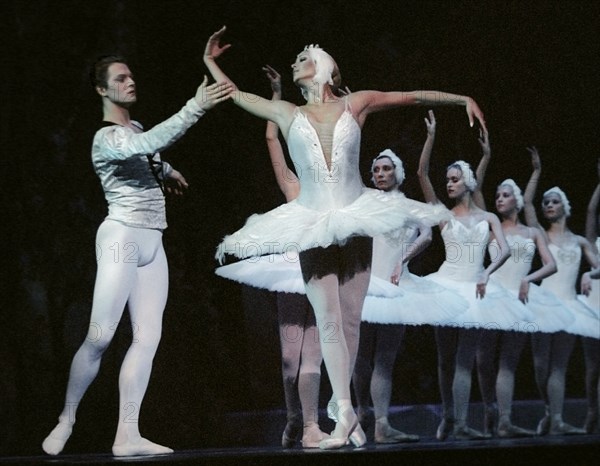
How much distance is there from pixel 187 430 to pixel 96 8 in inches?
89.7

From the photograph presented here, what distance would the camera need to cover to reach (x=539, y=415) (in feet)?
15.5

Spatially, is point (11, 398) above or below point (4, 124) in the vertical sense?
below

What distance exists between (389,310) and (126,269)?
3.90 ft

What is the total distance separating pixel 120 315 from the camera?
4051 mm

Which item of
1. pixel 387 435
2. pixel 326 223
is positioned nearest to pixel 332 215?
pixel 326 223

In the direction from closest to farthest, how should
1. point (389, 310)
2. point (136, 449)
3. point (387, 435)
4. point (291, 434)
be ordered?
point (136, 449) → point (291, 434) → point (387, 435) → point (389, 310)

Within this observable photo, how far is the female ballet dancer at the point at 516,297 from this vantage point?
4605 millimetres

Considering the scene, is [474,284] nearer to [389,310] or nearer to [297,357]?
[389,310]

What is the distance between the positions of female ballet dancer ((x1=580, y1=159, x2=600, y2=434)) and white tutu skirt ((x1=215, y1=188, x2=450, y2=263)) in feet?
4.04

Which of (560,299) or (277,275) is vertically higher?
(277,275)

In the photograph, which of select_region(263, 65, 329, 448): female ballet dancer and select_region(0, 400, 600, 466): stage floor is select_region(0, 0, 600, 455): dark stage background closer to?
select_region(263, 65, 329, 448): female ballet dancer

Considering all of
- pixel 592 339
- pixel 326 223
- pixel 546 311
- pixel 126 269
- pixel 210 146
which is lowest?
pixel 592 339

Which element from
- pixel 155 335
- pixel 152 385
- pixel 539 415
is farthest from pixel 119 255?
pixel 539 415

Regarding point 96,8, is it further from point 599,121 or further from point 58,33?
point 599,121
